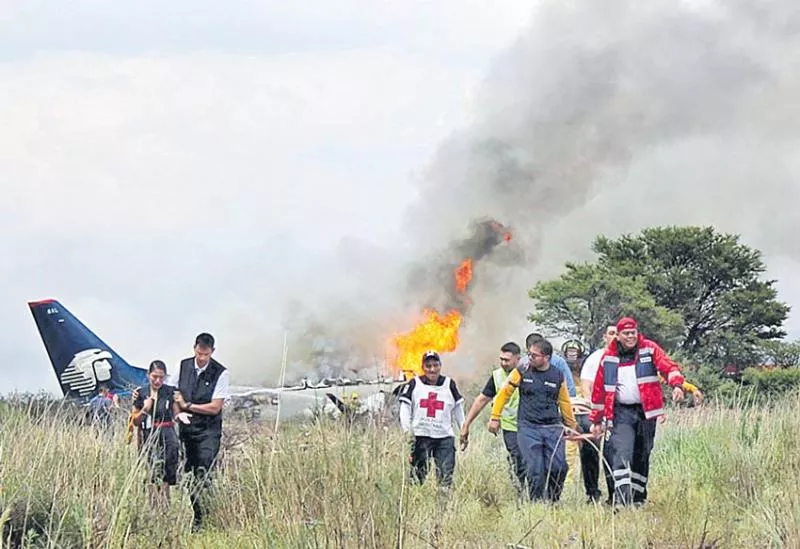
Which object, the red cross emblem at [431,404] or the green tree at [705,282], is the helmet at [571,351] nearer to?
the red cross emblem at [431,404]

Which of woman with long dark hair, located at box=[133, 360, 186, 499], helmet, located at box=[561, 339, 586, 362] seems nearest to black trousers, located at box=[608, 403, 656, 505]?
helmet, located at box=[561, 339, 586, 362]

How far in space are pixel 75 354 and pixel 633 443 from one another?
2137cm

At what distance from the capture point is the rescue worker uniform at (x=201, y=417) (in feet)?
29.8

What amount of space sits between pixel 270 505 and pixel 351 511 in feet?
1.84

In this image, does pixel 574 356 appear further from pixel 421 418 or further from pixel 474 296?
pixel 474 296

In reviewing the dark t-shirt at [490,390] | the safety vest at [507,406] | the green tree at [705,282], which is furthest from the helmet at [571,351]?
the green tree at [705,282]

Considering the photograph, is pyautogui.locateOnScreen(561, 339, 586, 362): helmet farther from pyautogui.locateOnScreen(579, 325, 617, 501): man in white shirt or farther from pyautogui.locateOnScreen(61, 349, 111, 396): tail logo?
pyautogui.locateOnScreen(61, 349, 111, 396): tail logo

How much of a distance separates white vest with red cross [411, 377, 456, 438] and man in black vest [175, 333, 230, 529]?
5.87 feet

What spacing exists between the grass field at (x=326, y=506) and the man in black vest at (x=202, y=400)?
698 mm

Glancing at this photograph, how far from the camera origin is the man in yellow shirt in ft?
30.8

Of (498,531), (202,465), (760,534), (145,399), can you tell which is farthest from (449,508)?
(145,399)

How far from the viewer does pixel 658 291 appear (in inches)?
1503

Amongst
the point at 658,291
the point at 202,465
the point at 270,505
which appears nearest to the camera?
the point at 270,505

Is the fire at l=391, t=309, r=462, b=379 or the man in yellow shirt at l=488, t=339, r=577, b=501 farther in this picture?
the fire at l=391, t=309, r=462, b=379
